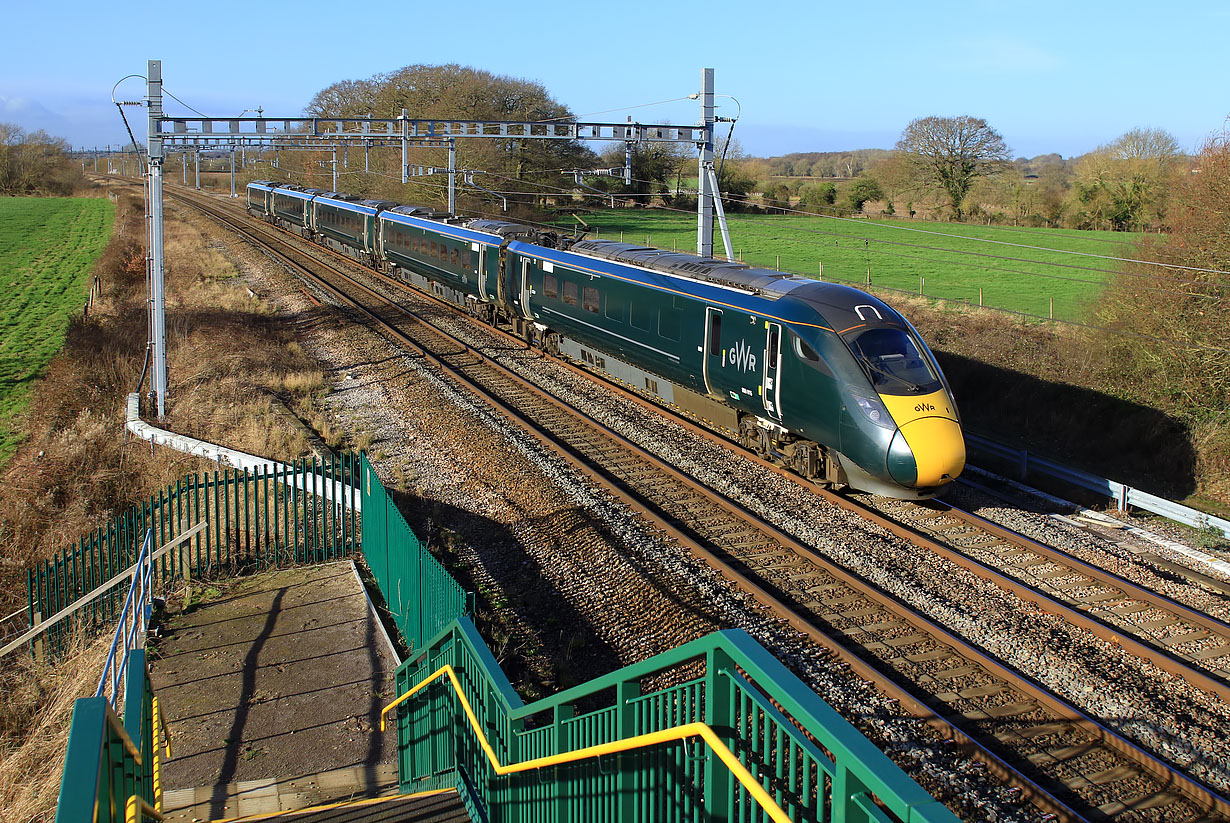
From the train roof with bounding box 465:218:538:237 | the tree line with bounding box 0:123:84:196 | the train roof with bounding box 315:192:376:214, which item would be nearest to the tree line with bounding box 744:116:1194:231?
the train roof with bounding box 315:192:376:214

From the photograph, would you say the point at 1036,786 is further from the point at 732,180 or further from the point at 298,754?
the point at 732,180

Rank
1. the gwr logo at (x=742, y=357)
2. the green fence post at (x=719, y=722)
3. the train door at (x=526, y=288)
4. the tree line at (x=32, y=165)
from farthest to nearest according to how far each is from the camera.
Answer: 1. the tree line at (x=32, y=165)
2. the train door at (x=526, y=288)
3. the gwr logo at (x=742, y=357)
4. the green fence post at (x=719, y=722)

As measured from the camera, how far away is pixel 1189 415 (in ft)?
54.9

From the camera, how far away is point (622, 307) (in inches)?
685

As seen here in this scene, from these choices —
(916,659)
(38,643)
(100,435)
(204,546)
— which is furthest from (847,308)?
(100,435)

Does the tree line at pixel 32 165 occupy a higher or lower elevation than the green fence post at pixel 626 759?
higher

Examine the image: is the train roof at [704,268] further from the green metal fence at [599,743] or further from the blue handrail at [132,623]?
the blue handrail at [132,623]

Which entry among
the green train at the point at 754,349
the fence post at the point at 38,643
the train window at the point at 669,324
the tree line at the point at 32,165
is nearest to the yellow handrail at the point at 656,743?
the fence post at the point at 38,643

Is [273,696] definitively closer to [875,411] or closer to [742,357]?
[875,411]

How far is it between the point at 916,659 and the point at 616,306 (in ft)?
32.9

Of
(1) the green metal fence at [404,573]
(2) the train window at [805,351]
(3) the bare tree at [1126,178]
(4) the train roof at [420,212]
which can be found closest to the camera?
(1) the green metal fence at [404,573]

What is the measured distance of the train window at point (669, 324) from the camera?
621 inches

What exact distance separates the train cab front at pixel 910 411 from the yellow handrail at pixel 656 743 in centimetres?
707

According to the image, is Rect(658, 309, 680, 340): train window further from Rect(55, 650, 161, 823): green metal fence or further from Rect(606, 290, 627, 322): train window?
Rect(55, 650, 161, 823): green metal fence
